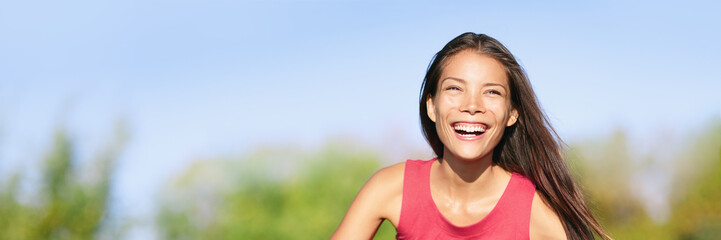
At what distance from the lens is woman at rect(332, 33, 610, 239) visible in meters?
3.60

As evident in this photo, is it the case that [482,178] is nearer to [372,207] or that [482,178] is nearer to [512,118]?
[512,118]

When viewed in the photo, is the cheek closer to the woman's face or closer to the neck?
the woman's face

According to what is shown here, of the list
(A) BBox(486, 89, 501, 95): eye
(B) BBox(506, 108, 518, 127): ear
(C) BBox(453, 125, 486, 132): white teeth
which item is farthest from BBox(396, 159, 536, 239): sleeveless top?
(A) BBox(486, 89, 501, 95): eye

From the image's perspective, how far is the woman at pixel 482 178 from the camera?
360 centimetres

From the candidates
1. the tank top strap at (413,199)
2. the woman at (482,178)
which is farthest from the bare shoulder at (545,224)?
the tank top strap at (413,199)

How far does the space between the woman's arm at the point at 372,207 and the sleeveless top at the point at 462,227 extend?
0.05m

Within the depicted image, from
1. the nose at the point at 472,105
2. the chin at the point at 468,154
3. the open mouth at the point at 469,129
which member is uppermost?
the nose at the point at 472,105

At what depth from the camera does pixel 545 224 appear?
3730 millimetres

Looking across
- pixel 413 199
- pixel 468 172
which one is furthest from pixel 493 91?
pixel 413 199

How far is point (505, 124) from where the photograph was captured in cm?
370

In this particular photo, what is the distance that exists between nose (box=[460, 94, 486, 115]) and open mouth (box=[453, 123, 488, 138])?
0.23 ft

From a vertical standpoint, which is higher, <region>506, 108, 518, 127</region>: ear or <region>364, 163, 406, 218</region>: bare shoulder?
<region>506, 108, 518, 127</region>: ear

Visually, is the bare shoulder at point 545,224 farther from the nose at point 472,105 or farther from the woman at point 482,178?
the nose at point 472,105

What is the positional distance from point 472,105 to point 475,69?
18cm
